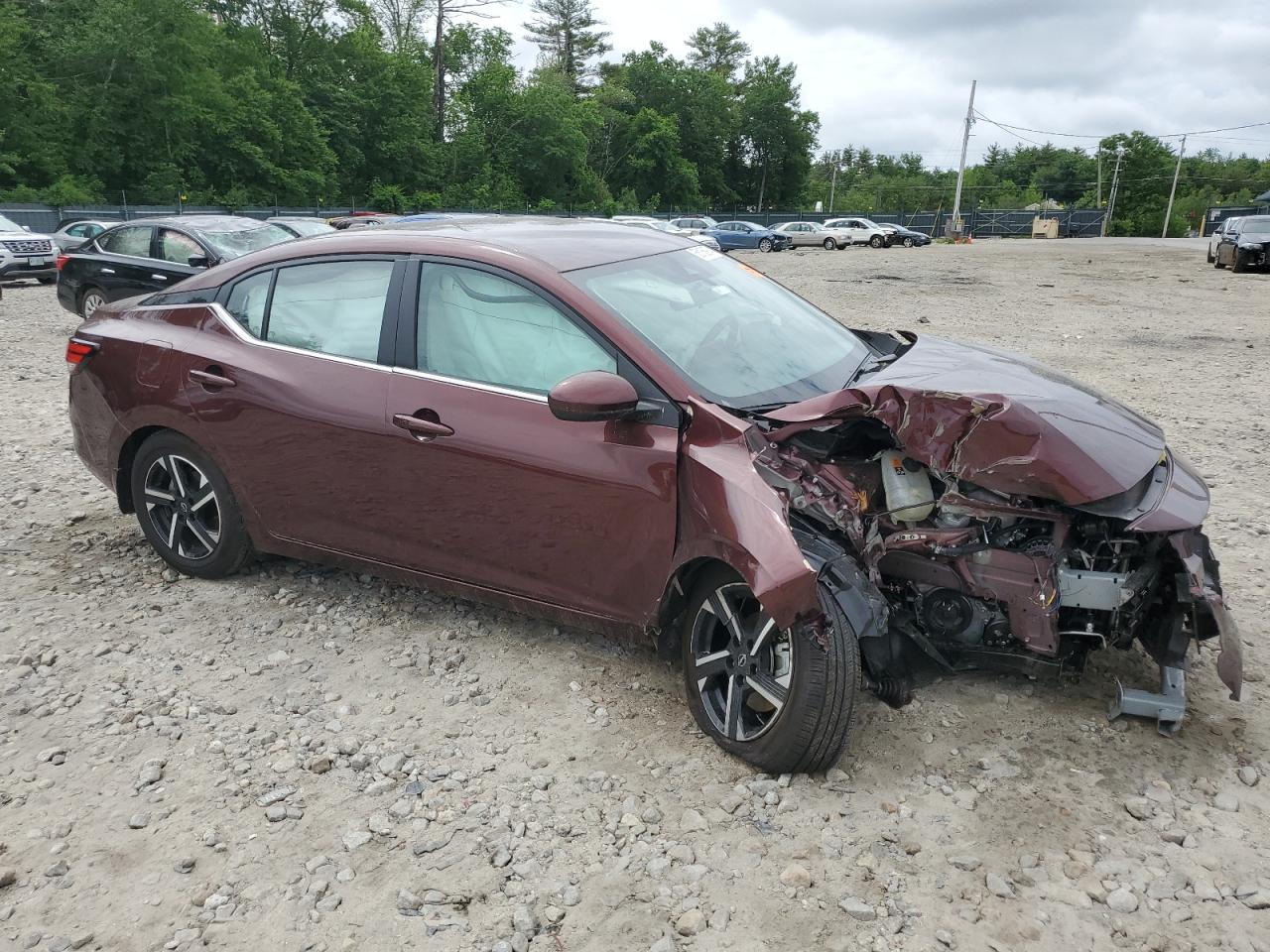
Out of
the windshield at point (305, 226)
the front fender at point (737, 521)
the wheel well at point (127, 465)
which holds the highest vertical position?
the windshield at point (305, 226)

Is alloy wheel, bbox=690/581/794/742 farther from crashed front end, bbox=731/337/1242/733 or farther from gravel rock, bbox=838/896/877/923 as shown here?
gravel rock, bbox=838/896/877/923

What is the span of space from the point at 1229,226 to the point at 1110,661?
2606 cm

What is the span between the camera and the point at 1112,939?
2.40 meters

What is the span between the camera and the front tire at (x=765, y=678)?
112 inches

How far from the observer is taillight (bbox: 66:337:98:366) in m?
4.53

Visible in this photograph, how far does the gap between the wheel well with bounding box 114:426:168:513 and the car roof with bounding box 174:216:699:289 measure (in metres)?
0.71

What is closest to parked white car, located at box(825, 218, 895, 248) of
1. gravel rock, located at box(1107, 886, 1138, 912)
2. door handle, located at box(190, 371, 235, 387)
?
door handle, located at box(190, 371, 235, 387)

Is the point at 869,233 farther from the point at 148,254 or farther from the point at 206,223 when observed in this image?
the point at 148,254

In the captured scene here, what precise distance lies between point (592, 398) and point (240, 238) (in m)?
10.4

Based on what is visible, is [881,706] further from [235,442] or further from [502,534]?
[235,442]

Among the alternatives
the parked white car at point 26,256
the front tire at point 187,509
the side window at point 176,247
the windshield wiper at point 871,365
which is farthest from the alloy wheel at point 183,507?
the parked white car at point 26,256

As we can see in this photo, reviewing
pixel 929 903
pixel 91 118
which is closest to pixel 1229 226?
pixel 929 903

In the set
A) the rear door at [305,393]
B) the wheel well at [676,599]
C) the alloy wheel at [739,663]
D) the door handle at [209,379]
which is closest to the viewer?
the alloy wheel at [739,663]

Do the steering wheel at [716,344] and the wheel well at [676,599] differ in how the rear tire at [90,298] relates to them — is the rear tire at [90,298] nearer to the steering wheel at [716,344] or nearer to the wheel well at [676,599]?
the steering wheel at [716,344]
